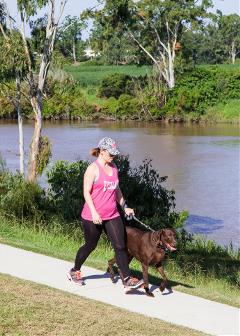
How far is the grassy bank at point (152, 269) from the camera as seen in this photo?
848cm

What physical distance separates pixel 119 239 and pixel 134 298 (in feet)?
2.21

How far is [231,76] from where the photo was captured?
57031 mm

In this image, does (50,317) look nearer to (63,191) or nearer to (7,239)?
(7,239)

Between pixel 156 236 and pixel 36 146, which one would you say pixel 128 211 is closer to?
pixel 156 236

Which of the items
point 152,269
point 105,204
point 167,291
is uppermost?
point 105,204

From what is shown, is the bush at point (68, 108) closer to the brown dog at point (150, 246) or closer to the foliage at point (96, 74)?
the foliage at point (96, 74)

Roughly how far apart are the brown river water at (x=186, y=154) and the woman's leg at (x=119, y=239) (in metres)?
8.54

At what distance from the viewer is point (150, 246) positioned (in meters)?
7.68

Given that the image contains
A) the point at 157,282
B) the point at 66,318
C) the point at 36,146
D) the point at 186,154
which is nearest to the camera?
the point at 66,318

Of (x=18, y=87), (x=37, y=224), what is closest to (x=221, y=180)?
(x=18, y=87)

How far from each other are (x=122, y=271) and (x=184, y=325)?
1336 millimetres

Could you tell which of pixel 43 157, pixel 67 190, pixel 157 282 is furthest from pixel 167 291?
pixel 43 157

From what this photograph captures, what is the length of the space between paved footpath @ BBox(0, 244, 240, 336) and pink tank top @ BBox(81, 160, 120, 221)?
0.83 metres

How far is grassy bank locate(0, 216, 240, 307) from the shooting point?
27.8 ft
